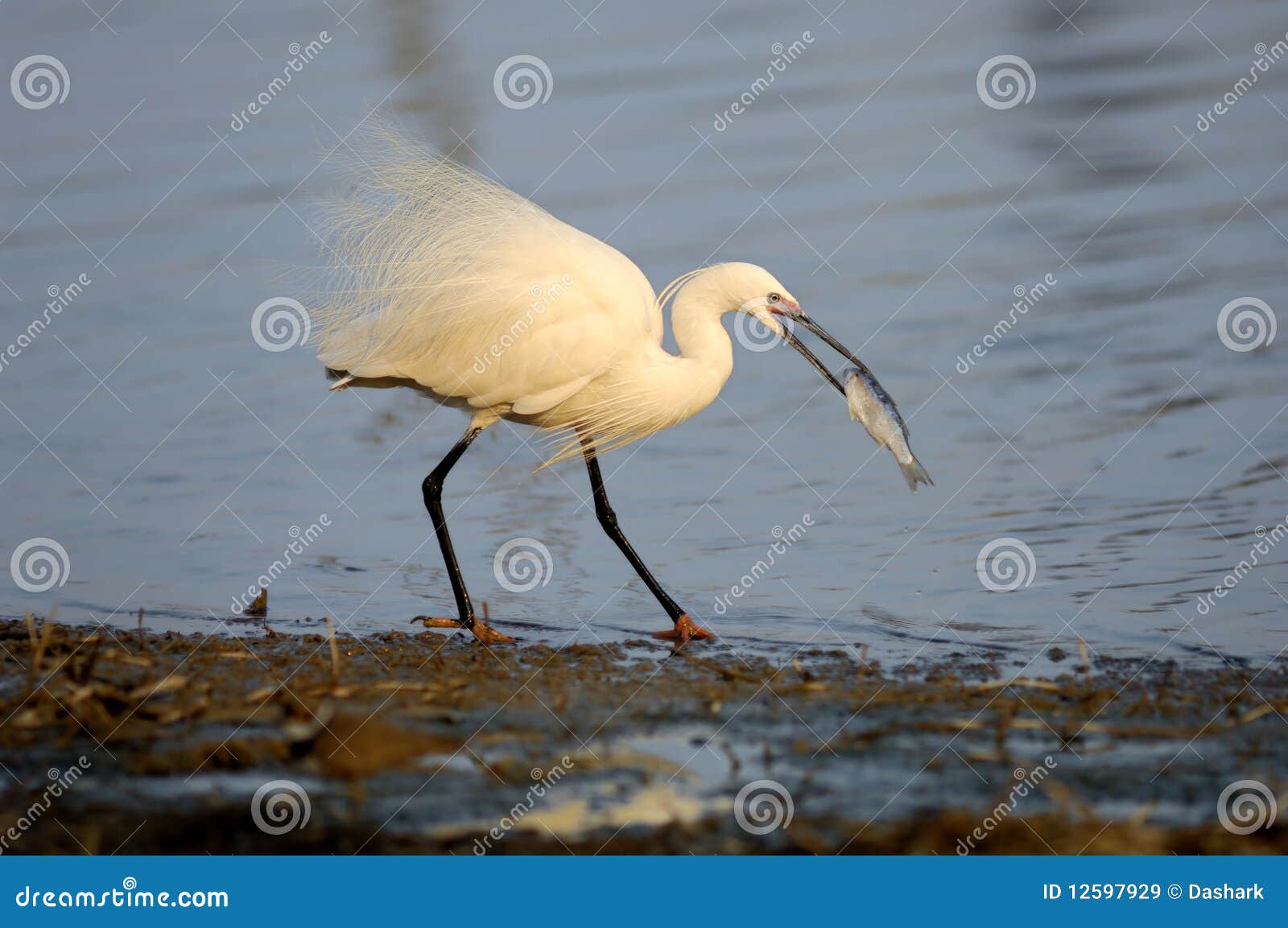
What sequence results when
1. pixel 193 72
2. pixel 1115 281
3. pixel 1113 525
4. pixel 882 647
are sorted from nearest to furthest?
1. pixel 882 647
2. pixel 1113 525
3. pixel 1115 281
4. pixel 193 72

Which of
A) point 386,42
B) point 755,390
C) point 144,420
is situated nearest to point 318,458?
point 144,420

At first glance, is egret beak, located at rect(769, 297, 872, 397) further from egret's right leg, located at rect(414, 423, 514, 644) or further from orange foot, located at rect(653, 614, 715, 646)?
egret's right leg, located at rect(414, 423, 514, 644)

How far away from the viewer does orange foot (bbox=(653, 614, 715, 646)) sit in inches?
316

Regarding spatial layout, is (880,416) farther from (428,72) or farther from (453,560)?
(428,72)

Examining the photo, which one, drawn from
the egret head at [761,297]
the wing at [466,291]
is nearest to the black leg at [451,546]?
the wing at [466,291]

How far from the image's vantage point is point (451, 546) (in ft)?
28.3

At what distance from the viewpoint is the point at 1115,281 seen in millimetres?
14234

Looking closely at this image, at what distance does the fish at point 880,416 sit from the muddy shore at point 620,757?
1195mm

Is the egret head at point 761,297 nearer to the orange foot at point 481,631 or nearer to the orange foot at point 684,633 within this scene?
the orange foot at point 684,633

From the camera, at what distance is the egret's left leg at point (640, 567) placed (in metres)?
8.04

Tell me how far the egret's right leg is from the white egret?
0.01 m

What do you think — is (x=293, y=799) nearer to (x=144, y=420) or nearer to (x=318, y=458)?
(x=318, y=458)

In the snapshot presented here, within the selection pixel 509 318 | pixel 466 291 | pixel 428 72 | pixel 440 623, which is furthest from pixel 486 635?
pixel 428 72

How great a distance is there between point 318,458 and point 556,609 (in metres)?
3.72
